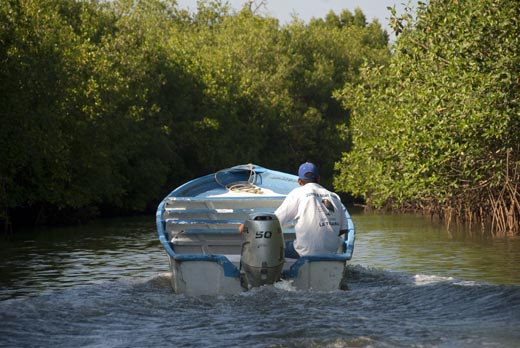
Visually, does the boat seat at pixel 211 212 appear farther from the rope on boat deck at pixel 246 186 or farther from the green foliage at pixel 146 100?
the green foliage at pixel 146 100

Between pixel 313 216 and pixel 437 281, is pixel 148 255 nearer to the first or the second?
pixel 437 281

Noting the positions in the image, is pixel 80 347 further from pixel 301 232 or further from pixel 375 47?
pixel 375 47

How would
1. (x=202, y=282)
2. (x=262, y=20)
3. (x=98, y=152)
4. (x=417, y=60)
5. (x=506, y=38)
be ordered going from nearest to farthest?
(x=202, y=282) → (x=506, y=38) → (x=417, y=60) → (x=98, y=152) → (x=262, y=20)

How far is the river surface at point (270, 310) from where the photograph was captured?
31.7 feet

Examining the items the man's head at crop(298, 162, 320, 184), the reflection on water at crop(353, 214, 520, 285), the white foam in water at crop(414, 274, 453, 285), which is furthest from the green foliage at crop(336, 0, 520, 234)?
the man's head at crop(298, 162, 320, 184)

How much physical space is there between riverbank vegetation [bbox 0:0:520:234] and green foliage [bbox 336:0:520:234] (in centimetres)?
4

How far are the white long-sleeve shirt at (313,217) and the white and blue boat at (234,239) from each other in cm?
30

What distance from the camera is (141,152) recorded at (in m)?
41.3

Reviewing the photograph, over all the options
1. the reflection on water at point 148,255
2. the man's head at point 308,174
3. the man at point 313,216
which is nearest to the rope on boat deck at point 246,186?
the reflection on water at point 148,255

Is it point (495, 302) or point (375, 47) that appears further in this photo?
point (375, 47)

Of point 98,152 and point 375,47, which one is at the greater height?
point 375,47

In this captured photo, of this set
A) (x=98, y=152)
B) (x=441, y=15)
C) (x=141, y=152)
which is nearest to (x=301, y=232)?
(x=441, y=15)

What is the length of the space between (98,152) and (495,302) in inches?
934

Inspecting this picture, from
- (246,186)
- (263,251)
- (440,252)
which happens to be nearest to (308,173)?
(263,251)
